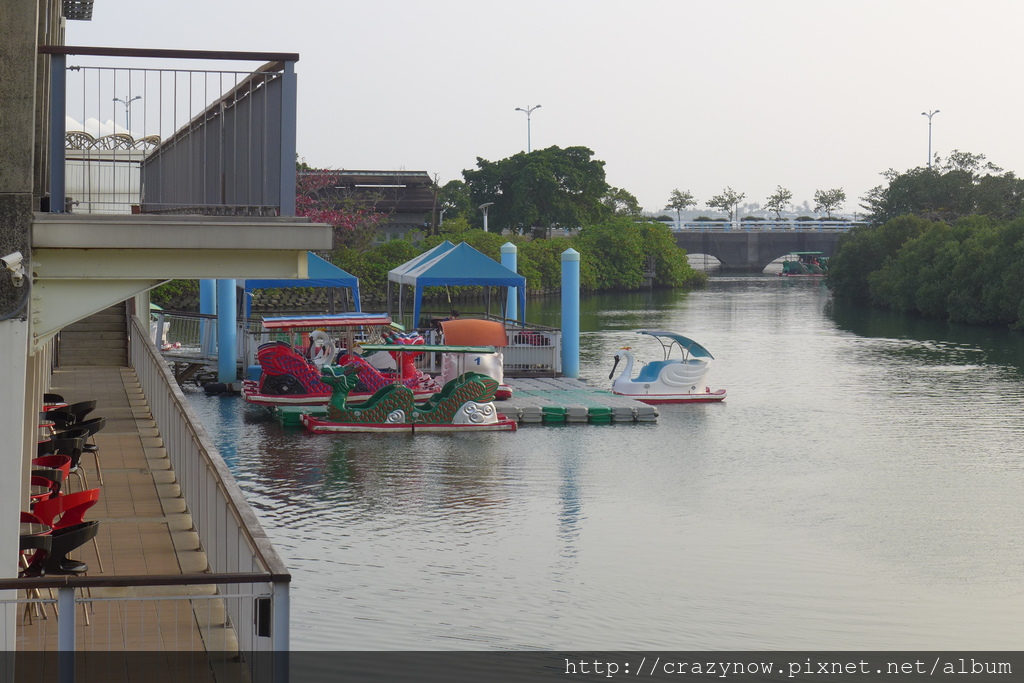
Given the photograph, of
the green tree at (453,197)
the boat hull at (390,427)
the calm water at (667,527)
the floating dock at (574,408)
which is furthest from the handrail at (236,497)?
the green tree at (453,197)

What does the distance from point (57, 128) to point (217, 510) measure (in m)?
2.41

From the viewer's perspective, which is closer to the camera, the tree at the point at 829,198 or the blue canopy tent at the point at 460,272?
the blue canopy tent at the point at 460,272

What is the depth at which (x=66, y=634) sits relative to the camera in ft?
17.4

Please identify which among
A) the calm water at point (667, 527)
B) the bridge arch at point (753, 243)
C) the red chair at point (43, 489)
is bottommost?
the calm water at point (667, 527)

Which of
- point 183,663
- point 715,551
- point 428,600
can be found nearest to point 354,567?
point 428,600

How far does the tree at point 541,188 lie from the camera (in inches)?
3691

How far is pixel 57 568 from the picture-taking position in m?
8.15

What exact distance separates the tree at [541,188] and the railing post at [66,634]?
8831cm

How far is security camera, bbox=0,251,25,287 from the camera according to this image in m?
6.46

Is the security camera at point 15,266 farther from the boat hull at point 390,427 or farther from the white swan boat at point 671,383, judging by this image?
the white swan boat at point 671,383

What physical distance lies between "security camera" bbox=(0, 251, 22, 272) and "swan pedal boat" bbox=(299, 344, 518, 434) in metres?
15.8

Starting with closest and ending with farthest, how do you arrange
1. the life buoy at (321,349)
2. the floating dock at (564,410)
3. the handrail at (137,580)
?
the handrail at (137,580) → the floating dock at (564,410) → the life buoy at (321,349)

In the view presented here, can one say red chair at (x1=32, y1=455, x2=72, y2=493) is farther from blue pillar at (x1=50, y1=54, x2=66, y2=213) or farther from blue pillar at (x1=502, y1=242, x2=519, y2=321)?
blue pillar at (x1=502, y1=242, x2=519, y2=321)

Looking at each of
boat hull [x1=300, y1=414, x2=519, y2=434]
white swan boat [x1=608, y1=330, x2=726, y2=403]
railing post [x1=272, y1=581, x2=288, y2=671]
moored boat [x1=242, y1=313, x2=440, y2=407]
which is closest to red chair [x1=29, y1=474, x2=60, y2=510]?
railing post [x1=272, y1=581, x2=288, y2=671]
